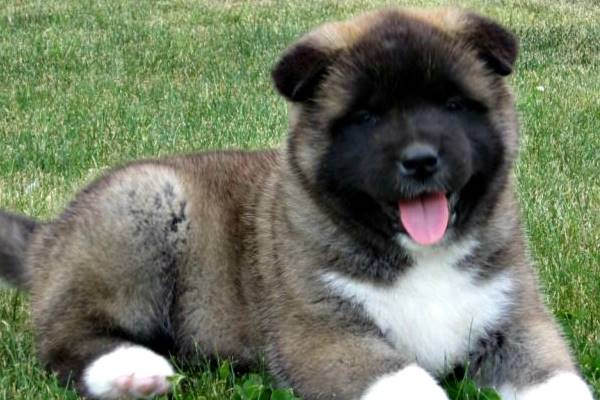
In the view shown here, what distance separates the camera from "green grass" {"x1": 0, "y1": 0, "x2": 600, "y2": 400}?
176 inches

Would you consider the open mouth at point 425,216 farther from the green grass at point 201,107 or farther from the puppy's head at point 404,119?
the green grass at point 201,107

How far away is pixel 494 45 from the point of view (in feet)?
11.7

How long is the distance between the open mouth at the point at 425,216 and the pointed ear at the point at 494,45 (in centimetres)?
47

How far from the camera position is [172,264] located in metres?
3.95

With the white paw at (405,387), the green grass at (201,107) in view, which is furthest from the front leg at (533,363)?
the white paw at (405,387)

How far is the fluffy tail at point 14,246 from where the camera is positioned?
14.1 ft

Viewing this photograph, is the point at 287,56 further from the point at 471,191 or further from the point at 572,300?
the point at 572,300

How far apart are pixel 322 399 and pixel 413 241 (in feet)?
1.89

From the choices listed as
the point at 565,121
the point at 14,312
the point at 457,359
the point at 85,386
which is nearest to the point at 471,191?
the point at 457,359

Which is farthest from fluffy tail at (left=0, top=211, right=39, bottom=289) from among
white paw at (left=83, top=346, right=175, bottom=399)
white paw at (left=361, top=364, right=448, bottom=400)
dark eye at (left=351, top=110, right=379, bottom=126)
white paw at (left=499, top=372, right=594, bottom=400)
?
white paw at (left=499, top=372, right=594, bottom=400)

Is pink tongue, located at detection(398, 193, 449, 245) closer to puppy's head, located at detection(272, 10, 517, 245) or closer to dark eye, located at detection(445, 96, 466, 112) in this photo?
puppy's head, located at detection(272, 10, 517, 245)

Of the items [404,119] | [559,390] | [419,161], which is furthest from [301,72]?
[559,390]

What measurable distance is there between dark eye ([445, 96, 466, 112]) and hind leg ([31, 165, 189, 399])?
1.12 metres

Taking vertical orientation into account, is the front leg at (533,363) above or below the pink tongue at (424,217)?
below
